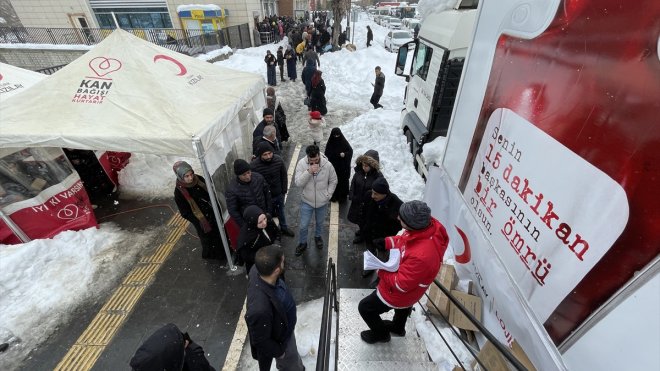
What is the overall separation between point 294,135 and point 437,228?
7666 mm

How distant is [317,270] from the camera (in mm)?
4918

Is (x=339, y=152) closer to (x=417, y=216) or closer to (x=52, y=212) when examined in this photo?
(x=417, y=216)

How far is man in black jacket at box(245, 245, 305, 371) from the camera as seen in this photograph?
250 centimetres

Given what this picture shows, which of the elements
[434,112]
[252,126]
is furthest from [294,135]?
[434,112]

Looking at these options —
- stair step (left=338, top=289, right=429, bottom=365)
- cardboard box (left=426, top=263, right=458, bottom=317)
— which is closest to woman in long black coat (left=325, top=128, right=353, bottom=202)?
cardboard box (left=426, top=263, right=458, bottom=317)

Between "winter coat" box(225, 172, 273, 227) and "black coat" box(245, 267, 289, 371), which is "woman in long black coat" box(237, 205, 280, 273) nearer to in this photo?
"winter coat" box(225, 172, 273, 227)

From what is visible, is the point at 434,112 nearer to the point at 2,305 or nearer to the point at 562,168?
the point at 562,168

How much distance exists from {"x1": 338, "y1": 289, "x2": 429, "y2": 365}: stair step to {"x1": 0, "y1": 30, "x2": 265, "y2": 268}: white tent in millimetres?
2438

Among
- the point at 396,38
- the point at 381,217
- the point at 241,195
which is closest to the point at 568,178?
the point at 381,217

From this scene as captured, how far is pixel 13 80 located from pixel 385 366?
8615 millimetres

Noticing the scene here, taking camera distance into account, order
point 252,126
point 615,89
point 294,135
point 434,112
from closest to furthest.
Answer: point 615,89
point 434,112
point 252,126
point 294,135

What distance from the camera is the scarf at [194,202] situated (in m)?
4.27

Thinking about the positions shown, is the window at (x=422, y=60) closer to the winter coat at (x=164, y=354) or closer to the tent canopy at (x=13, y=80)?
the winter coat at (x=164, y=354)

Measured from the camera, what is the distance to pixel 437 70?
238 inches
